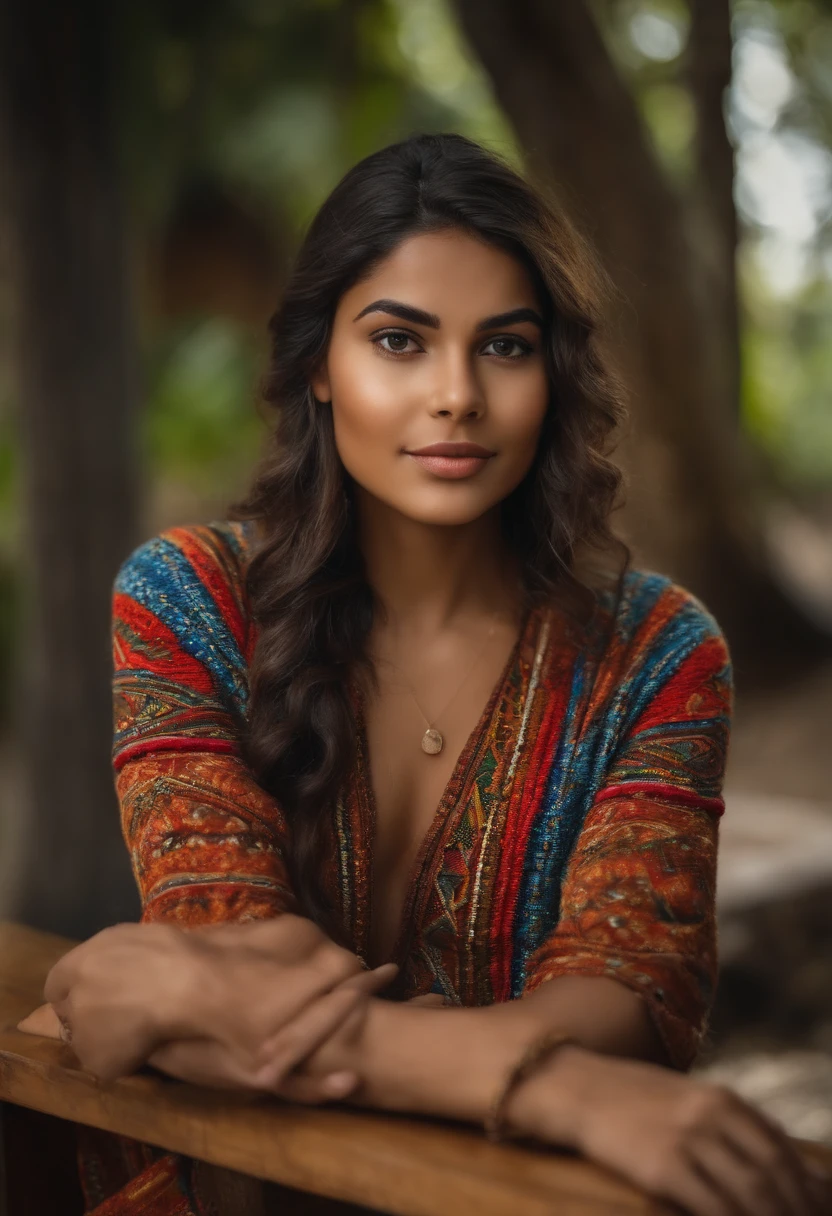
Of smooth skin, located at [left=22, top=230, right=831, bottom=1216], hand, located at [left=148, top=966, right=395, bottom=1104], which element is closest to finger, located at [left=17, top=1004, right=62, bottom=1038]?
smooth skin, located at [left=22, top=230, right=831, bottom=1216]

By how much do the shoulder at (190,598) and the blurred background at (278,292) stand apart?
0.47 metres

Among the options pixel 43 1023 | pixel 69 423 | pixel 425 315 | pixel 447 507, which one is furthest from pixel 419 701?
pixel 69 423

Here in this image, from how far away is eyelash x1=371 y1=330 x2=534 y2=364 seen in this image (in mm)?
1871

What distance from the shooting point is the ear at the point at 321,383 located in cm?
205

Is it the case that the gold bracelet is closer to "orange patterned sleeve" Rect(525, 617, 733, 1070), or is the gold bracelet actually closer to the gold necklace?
"orange patterned sleeve" Rect(525, 617, 733, 1070)

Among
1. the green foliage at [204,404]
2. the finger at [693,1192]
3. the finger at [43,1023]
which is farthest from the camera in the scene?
the green foliage at [204,404]

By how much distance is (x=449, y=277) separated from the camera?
1.86 meters

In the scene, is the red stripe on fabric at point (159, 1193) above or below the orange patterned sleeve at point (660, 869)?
below

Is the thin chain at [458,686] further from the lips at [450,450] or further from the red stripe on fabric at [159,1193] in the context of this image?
the red stripe on fabric at [159,1193]

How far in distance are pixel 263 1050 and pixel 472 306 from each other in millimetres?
A: 979

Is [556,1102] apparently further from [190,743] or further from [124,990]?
[190,743]

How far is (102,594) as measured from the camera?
4.81m

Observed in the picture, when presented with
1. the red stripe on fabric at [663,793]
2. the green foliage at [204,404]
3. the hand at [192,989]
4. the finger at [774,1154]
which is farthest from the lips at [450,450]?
the green foliage at [204,404]

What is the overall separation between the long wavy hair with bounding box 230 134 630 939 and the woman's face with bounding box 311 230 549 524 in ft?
0.17
